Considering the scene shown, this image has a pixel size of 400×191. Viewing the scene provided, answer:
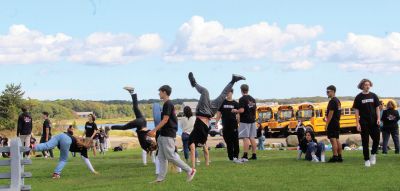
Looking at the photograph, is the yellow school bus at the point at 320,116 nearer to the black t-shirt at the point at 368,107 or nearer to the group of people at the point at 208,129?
the group of people at the point at 208,129

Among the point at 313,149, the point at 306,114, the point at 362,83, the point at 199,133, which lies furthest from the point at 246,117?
the point at 306,114

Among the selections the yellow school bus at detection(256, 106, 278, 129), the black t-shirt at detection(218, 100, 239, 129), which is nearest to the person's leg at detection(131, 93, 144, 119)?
the black t-shirt at detection(218, 100, 239, 129)

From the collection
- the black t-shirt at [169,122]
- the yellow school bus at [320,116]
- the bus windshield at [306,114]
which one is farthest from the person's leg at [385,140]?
Answer: the bus windshield at [306,114]

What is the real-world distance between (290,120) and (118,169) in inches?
1361

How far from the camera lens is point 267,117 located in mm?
52344

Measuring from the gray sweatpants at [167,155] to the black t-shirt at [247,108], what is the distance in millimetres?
4554

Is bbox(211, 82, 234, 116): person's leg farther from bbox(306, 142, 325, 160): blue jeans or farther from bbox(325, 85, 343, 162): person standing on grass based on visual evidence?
bbox(306, 142, 325, 160): blue jeans

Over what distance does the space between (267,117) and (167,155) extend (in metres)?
39.8

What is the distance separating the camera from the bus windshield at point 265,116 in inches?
2055

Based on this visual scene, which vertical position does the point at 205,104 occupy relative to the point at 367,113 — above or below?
above

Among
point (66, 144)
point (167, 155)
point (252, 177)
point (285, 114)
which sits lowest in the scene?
point (252, 177)

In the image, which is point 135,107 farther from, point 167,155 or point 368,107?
point 368,107

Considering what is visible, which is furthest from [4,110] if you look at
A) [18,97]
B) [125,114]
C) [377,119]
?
[377,119]

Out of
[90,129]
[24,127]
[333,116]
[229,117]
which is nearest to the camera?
[333,116]
